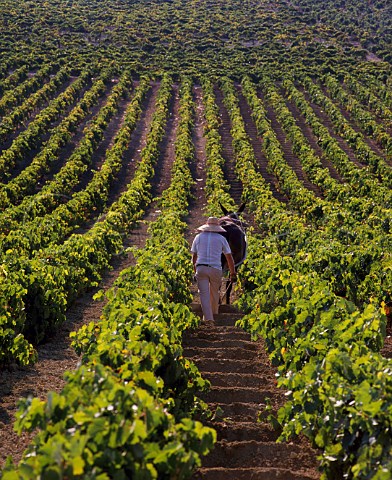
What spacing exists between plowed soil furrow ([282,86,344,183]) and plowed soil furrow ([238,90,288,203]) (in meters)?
2.55

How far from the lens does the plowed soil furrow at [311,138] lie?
106ft

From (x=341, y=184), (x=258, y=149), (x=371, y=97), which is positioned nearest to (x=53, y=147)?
(x=258, y=149)

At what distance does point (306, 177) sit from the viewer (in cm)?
3130

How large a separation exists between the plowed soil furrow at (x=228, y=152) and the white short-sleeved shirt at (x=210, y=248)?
16918 millimetres

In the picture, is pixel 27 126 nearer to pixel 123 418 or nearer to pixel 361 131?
pixel 361 131

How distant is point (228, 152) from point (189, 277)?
23998mm

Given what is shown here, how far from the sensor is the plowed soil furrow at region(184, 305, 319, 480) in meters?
6.12

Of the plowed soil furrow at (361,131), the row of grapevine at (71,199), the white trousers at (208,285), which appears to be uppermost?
the plowed soil furrow at (361,131)

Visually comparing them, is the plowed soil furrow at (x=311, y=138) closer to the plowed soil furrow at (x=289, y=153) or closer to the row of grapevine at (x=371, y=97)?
the plowed soil furrow at (x=289, y=153)

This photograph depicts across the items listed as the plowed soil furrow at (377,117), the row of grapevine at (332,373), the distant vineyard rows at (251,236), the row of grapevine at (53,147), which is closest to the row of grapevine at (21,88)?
the distant vineyard rows at (251,236)

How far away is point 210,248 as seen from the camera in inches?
430

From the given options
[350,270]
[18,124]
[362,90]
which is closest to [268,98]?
[362,90]

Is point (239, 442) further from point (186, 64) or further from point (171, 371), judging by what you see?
point (186, 64)

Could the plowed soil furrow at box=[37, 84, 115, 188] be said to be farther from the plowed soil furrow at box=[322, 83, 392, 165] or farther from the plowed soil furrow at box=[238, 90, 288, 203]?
the plowed soil furrow at box=[322, 83, 392, 165]
